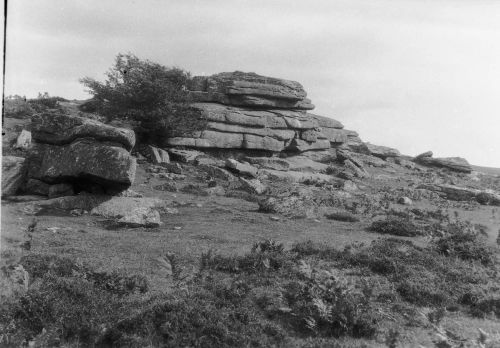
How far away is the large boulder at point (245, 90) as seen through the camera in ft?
156

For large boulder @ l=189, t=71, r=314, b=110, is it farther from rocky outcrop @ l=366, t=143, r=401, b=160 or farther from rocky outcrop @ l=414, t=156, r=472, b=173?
rocky outcrop @ l=414, t=156, r=472, b=173

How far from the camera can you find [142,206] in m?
20.5

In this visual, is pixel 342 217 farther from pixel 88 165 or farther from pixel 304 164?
pixel 304 164

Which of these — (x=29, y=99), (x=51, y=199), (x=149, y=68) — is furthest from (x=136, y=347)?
(x=29, y=99)

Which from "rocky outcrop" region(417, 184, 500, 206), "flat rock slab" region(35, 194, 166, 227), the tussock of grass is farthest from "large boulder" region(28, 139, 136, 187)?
"rocky outcrop" region(417, 184, 500, 206)

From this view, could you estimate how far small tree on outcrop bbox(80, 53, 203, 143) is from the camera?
3634cm

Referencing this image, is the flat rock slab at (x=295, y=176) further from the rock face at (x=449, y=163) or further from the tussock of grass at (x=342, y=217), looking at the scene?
the rock face at (x=449, y=163)

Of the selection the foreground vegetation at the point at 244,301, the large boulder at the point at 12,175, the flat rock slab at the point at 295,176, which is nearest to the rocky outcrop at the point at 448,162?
the flat rock slab at the point at 295,176

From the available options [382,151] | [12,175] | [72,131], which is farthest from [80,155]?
[382,151]

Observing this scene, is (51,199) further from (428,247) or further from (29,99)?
(29,99)

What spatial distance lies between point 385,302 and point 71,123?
1823 cm

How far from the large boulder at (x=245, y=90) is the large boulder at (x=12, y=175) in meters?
27.2

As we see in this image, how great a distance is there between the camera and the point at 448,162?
6247cm

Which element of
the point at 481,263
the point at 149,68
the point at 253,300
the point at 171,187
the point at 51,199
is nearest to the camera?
the point at 253,300
